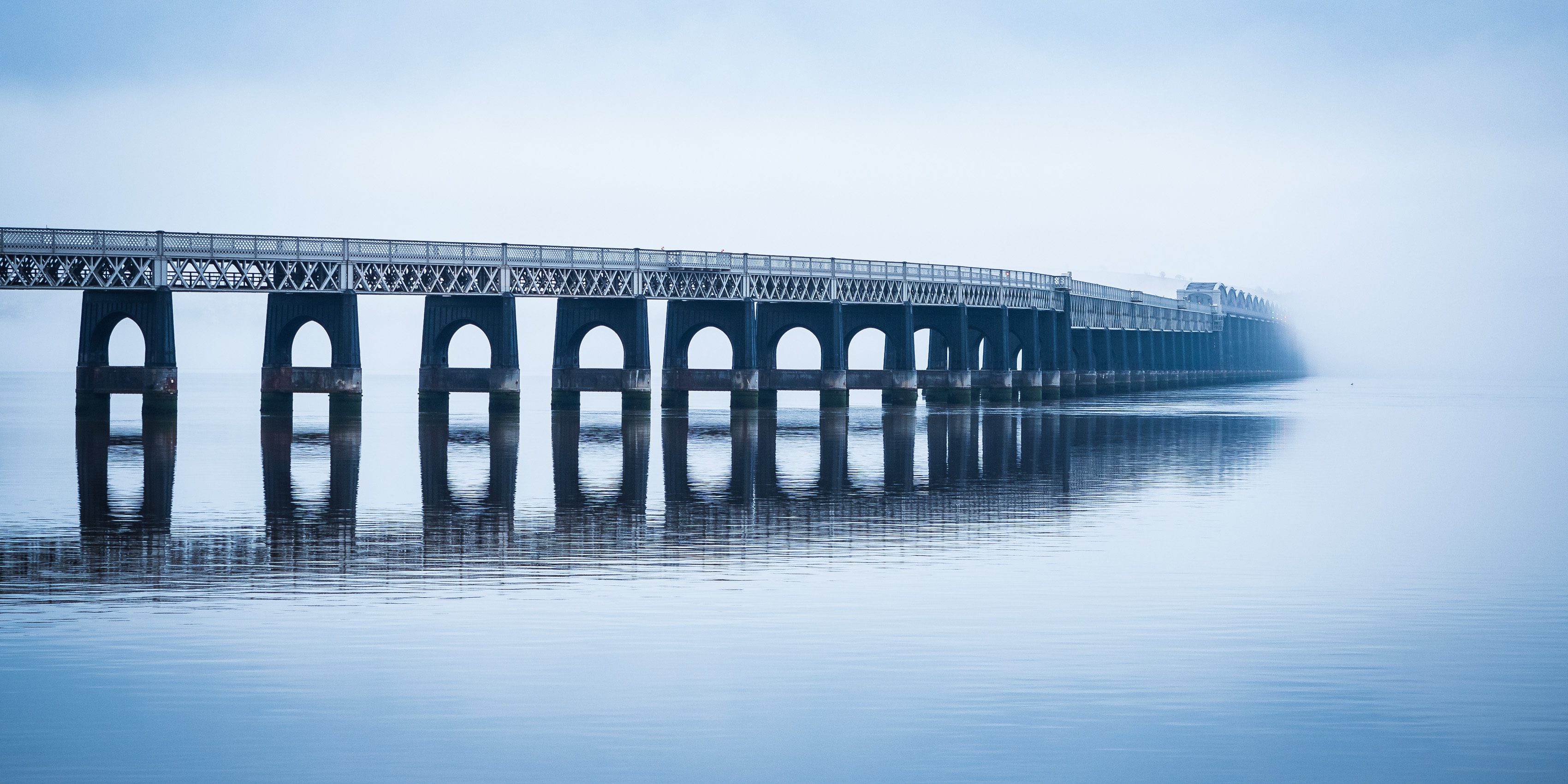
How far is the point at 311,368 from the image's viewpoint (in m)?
83.6

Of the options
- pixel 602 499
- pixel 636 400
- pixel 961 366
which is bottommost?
pixel 602 499

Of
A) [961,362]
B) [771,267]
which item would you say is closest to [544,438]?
[771,267]

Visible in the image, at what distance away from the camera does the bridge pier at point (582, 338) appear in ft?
314

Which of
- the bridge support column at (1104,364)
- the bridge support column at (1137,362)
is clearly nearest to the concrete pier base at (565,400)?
the bridge support column at (1104,364)

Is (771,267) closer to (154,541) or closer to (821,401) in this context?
(821,401)

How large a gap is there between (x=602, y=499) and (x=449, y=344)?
57141 mm

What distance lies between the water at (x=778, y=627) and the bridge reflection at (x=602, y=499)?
20cm

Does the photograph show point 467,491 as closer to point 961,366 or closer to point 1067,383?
point 961,366

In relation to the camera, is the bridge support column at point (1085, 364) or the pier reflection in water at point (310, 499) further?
the bridge support column at point (1085, 364)

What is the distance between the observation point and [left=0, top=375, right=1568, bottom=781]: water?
1363 cm

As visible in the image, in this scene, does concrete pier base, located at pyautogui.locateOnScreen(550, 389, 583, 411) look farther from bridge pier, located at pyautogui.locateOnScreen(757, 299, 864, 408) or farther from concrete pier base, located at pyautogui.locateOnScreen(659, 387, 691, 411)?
bridge pier, located at pyautogui.locateOnScreen(757, 299, 864, 408)

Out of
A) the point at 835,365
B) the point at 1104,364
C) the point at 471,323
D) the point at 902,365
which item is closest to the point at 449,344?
the point at 471,323

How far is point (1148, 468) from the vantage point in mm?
47375

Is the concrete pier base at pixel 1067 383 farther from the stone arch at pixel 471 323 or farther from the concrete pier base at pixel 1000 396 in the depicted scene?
the stone arch at pixel 471 323
